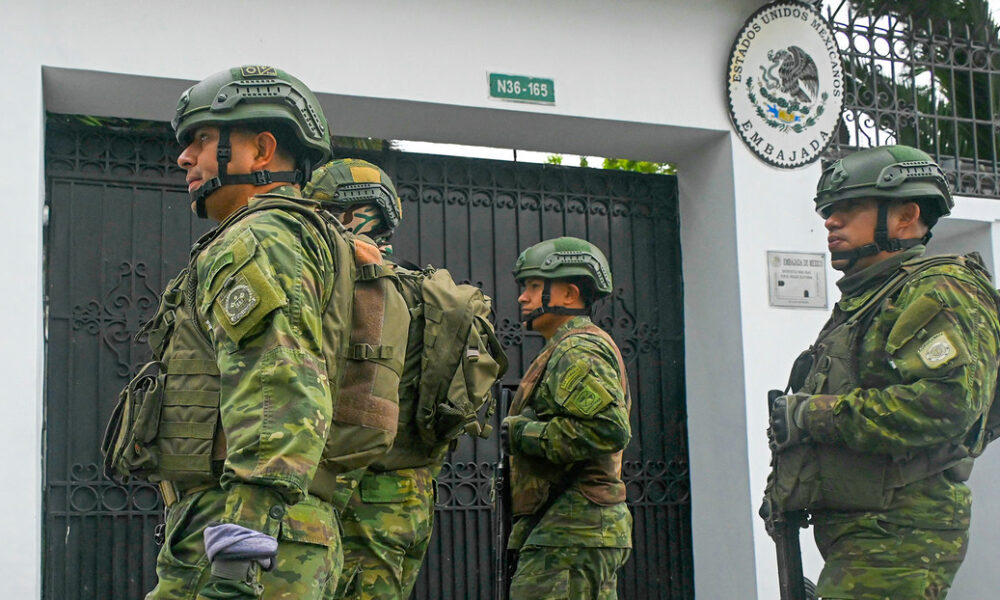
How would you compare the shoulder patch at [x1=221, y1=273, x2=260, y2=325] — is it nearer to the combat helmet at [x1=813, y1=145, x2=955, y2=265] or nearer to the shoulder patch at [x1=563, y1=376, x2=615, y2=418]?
the shoulder patch at [x1=563, y1=376, x2=615, y2=418]

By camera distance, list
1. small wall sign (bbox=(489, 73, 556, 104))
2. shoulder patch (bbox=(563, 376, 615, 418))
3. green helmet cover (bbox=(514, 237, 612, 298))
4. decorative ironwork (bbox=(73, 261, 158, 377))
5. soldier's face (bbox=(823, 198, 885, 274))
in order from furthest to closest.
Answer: small wall sign (bbox=(489, 73, 556, 104)), decorative ironwork (bbox=(73, 261, 158, 377)), green helmet cover (bbox=(514, 237, 612, 298)), shoulder patch (bbox=(563, 376, 615, 418)), soldier's face (bbox=(823, 198, 885, 274))

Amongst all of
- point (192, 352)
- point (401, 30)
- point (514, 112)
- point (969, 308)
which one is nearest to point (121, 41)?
point (401, 30)

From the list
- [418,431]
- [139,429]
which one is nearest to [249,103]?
[139,429]

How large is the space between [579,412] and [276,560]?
230cm

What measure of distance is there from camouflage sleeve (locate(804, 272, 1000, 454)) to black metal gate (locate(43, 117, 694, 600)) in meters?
2.63

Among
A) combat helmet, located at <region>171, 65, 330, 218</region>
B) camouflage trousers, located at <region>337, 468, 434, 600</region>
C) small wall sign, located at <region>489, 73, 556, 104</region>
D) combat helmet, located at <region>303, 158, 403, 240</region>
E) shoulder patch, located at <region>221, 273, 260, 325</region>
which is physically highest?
small wall sign, located at <region>489, 73, 556, 104</region>

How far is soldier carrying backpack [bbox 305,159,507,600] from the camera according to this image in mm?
4105

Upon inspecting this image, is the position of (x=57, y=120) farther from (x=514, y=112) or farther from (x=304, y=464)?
(x=304, y=464)

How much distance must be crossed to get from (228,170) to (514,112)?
3.53 meters

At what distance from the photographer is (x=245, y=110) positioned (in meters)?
3.17

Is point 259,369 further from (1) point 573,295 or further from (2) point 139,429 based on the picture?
(1) point 573,295

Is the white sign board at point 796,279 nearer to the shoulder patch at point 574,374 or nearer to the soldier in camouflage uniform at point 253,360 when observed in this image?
the shoulder patch at point 574,374

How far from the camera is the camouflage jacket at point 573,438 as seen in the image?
4.86m

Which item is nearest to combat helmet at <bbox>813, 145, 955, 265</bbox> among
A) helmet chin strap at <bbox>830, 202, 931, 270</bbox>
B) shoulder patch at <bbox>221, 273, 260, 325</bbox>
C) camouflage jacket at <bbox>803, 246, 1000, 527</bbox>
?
helmet chin strap at <bbox>830, 202, 931, 270</bbox>
